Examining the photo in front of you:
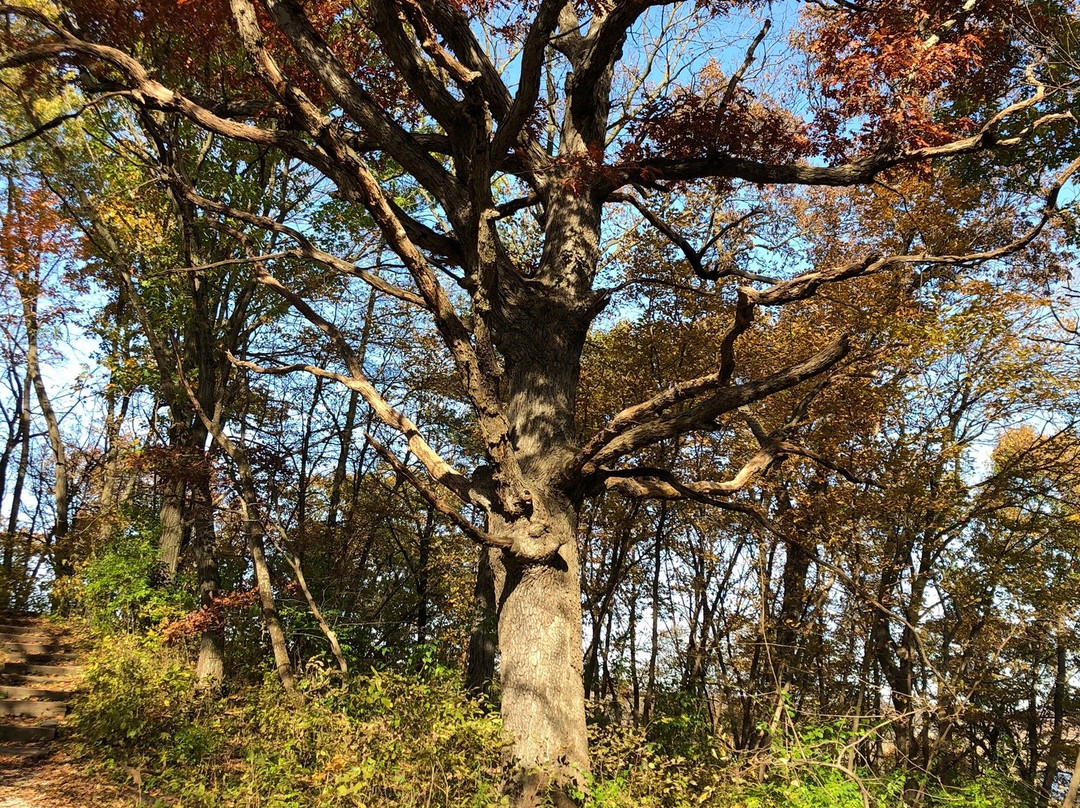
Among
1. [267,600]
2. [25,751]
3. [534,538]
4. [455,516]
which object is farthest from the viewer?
[267,600]

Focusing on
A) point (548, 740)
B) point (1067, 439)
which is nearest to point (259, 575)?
point (548, 740)

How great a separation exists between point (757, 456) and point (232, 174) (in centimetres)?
896

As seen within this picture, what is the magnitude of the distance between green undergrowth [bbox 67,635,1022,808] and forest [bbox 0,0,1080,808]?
41 millimetres

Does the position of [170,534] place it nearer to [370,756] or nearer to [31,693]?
[31,693]

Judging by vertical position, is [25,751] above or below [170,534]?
below

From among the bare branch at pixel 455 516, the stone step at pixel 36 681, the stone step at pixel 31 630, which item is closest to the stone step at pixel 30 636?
the stone step at pixel 31 630

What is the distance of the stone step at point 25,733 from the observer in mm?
6390

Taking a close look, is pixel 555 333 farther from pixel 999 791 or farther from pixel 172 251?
pixel 172 251

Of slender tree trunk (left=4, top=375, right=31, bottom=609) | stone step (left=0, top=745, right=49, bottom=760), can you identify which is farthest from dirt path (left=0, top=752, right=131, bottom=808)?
slender tree trunk (left=4, top=375, right=31, bottom=609)

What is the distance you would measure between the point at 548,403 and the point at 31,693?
24.0ft

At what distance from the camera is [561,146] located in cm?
534

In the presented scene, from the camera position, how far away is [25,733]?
643cm

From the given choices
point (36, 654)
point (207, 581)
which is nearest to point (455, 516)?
point (207, 581)

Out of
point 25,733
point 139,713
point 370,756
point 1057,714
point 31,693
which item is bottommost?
point 1057,714
